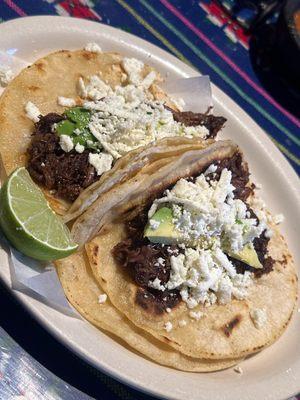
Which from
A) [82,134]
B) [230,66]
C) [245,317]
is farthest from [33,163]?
[230,66]

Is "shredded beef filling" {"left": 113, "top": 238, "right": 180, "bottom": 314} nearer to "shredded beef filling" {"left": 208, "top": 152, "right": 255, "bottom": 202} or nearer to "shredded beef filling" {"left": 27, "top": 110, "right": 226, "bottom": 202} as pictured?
"shredded beef filling" {"left": 27, "top": 110, "right": 226, "bottom": 202}

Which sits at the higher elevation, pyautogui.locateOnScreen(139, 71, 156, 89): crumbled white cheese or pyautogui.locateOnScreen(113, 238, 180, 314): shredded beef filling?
pyautogui.locateOnScreen(139, 71, 156, 89): crumbled white cheese

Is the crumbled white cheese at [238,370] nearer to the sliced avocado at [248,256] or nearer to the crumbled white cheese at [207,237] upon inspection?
the crumbled white cheese at [207,237]

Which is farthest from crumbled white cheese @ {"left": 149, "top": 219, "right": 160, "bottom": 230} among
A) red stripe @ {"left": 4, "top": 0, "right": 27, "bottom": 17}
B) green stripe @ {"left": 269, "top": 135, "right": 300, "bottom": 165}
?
green stripe @ {"left": 269, "top": 135, "right": 300, "bottom": 165}

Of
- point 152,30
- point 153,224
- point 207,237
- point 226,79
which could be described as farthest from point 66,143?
point 226,79

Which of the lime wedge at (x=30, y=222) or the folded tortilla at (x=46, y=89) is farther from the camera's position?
the folded tortilla at (x=46, y=89)

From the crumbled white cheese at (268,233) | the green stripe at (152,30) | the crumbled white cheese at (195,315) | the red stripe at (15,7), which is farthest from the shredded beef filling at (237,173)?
the red stripe at (15,7)
